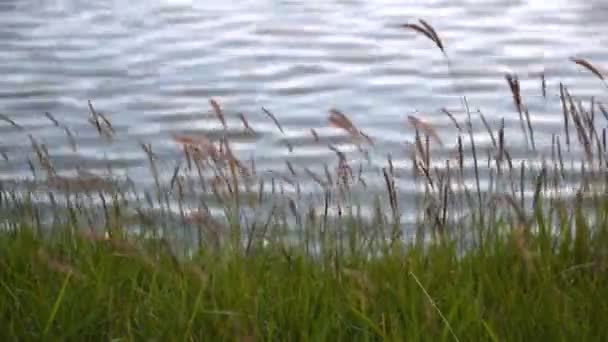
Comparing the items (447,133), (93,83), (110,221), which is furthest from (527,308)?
(93,83)

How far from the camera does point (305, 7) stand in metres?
9.66

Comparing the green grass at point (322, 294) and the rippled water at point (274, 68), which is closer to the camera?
the green grass at point (322, 294)

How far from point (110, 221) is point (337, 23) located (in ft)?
16.6

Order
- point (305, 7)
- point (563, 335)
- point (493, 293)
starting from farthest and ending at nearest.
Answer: point (305, 7), point (493, 293), point (563, 335)

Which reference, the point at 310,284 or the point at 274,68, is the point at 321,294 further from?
the point at 274,68

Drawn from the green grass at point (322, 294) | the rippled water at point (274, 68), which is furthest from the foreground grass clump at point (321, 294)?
the rippled water at point (274, 68)

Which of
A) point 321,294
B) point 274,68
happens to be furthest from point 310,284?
point 274,68

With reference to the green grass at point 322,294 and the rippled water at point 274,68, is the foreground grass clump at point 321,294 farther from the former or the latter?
the rippled water at point 274,68

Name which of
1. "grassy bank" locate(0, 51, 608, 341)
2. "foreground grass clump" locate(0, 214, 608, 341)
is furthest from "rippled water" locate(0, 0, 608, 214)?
"foreground grass clump" locate(0, 214, 608, 341)

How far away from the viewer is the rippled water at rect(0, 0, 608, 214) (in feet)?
20.8

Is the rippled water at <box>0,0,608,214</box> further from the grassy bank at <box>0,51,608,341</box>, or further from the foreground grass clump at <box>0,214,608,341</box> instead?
the foreground grass clump at <box>0,214,608,341</box>

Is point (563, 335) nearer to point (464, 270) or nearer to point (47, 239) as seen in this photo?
point (464, 270)

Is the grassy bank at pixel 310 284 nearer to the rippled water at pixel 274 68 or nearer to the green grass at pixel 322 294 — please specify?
the green grass at pixel 322 294

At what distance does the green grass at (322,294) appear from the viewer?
3086mm
